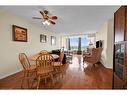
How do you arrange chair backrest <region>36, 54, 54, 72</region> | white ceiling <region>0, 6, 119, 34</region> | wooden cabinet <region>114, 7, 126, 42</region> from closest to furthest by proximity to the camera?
wooden cabinet <region>114, 7, 126, 42</region> → chair backrest <region>36, 54, 54, 72</region> → white ceiling <region>0, 6, 119, 34</region>

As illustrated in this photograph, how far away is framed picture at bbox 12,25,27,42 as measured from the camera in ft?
14.3

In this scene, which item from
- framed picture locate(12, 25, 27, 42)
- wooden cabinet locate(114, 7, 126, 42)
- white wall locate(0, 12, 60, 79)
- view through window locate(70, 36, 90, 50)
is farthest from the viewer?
view through window locate(70, 36, 90, 50)

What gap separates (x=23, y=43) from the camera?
4.98m

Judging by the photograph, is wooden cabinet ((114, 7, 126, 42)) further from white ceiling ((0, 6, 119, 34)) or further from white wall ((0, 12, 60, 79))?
white wall ((0, 12, 60, 79))

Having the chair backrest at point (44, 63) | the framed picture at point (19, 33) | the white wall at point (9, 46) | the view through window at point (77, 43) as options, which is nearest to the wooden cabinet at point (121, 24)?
the chair backrest at point (44, 63)

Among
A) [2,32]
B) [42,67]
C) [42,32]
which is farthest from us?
[42,32]

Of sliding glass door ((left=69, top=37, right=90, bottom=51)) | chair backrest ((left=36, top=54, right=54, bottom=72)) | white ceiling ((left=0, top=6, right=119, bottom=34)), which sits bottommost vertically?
chair backrest ((left=36, top=54, right=54, bottom=72))

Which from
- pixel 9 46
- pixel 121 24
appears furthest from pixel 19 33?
pixel 121 24

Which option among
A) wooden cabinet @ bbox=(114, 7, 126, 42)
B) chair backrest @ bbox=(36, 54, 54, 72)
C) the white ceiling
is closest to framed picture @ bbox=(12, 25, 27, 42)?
the white ceiling

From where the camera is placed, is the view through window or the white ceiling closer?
the white ceiling
